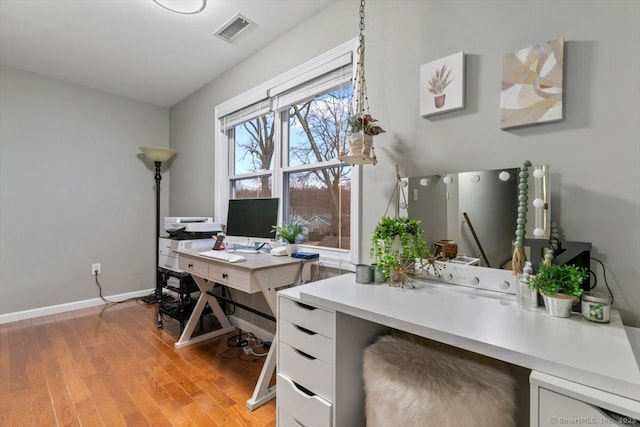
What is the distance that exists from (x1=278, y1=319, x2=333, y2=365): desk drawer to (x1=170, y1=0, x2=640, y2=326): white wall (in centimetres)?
76

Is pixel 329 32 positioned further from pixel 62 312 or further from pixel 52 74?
pixel 62 312

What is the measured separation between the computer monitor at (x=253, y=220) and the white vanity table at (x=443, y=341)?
826 mm

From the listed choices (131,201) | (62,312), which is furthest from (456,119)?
(62,312)

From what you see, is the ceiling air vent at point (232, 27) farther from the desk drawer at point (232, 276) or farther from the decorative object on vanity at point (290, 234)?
the desk drawer at point (232, 276)

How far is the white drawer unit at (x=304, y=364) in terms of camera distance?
118cm

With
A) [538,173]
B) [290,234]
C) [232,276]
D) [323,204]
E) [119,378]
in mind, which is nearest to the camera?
[538,173]

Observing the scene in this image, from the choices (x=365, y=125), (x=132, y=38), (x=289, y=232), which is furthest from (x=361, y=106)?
(x=132, y=38)

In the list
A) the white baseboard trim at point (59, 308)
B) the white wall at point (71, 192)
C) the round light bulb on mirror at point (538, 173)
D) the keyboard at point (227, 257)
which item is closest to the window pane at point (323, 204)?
the keyboard at point (227, 257)

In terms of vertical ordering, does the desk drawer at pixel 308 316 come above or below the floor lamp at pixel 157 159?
below

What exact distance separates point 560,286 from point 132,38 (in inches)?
128

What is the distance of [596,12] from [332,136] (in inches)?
57.5

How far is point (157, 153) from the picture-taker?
3.57 meters

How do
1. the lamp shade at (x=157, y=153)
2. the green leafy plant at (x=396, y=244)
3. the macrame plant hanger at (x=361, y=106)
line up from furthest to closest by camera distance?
the lamp shade at (x=157, y=153), the macrame plant hanger at (x=361, y=106), the green leafy plant at (x=396, y=244)

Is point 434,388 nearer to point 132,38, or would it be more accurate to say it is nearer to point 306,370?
point 306,370
